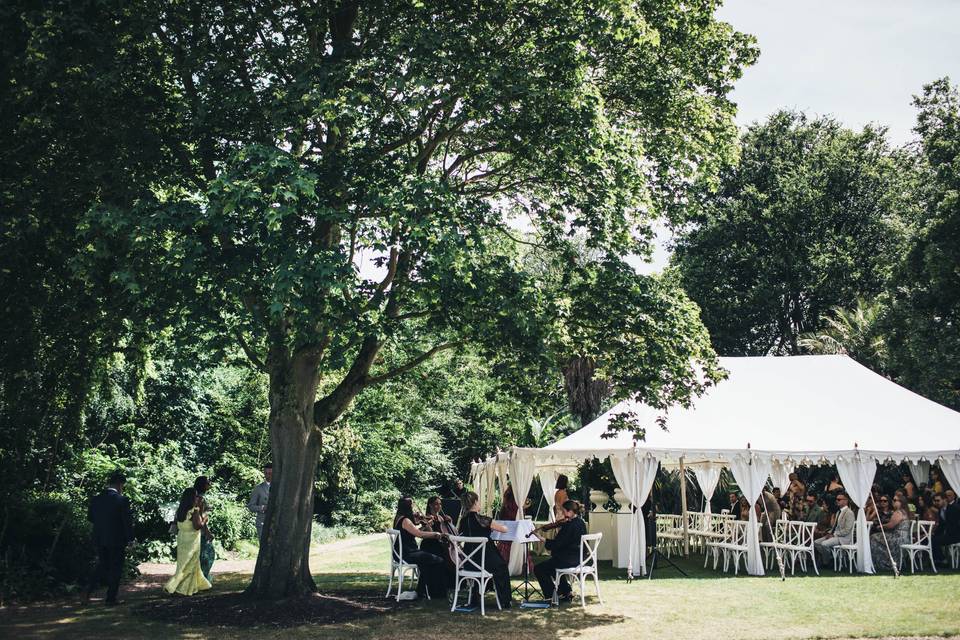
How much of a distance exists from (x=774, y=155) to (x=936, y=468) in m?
17.7

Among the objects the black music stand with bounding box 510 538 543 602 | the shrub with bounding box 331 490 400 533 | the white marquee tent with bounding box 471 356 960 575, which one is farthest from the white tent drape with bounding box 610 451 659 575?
the shrub with bounding box 331 490 400 533

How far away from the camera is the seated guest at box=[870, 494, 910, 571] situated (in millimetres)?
16094

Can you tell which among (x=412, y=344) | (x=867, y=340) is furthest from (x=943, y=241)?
(x=412, y=344)

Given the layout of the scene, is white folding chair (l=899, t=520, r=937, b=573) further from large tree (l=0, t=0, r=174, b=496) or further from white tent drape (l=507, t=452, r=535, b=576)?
large tree (l=0, t=0, r=174, b=496)

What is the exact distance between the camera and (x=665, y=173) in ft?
44.2

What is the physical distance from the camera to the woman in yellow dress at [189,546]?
13.0 m

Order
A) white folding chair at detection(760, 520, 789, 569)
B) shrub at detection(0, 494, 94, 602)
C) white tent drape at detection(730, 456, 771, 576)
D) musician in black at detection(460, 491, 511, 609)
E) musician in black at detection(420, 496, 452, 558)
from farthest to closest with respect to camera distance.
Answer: white folding chair at detection(760, 520, 789, 569), white tent drape at detection(730, 456, 771, 576), musician in black at detection(420, 496, 452, 558), shrub at detection(0, 494, 94, 602), musician in black at detection(460, 491, 511, 609)

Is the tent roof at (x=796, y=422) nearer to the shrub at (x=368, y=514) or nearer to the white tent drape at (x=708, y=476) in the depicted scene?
the white tent drape at (x=708, y=476)

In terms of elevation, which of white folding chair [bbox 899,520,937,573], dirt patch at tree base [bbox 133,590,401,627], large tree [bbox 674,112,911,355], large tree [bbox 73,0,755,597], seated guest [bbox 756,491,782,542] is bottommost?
dirt patch at tree base [bbox 133,590,401,627]

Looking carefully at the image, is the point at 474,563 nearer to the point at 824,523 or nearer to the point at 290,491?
the point at 290,491

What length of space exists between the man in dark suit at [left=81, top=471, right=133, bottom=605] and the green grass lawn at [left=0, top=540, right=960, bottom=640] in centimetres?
45

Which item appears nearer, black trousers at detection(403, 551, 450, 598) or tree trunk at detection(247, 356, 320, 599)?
tree trunk at detection(247, 356, 320, 599)

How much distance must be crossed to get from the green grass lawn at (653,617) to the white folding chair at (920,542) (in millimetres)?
1079

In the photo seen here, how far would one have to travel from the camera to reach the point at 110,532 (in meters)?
12.3
